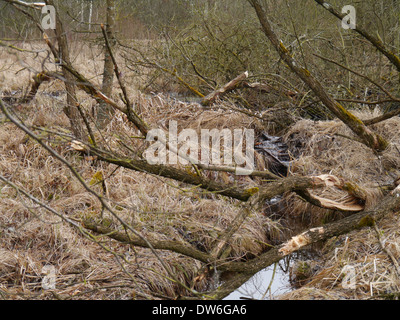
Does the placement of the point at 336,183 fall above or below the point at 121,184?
below

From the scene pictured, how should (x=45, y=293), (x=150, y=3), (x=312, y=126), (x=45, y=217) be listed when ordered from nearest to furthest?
(x=45, y=293) → (x=45, y=217) → (x=312, y=126) → (x=150, y=3)

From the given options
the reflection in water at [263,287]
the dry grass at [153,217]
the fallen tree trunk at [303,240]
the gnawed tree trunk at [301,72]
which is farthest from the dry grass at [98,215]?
the gnawed tree trunk at [301,72]

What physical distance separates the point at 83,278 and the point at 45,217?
86 centimetres

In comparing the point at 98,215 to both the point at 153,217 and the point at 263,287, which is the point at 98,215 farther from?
the point at 263,287

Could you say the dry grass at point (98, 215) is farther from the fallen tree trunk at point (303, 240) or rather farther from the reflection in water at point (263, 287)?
the reflection in water at point (263, 287)

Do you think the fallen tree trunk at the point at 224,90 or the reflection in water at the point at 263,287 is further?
the fallen tree trunk at the point at 224,90

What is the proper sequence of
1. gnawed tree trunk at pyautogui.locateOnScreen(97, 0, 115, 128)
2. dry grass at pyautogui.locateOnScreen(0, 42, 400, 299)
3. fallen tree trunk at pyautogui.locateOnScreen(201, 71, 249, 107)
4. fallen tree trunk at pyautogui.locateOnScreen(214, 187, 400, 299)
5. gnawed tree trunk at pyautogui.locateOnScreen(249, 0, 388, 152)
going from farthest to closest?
fallen tree trunk at pyautogui.locateOnScreen(201, 71, 249, 107) < gnawed tree trunk at pyautogui.locateOnScreen(97, 0, 115, 128) < gnawed tree trunk at pyautogui.locateOnScreen(249, 0, 388, 152) < dry grass at pyautogui.locateOnScreen(0, 42, 400, 299) < fallen tree trunk at pyautogui.locateOnScreen(214, 187, 400, 299)

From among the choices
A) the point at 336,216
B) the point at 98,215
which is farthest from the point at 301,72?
the point at 98,215

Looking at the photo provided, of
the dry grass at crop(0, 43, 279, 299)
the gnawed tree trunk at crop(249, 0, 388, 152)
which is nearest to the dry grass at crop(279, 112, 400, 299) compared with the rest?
the dry grass at crop(0, 43, 279, 299)

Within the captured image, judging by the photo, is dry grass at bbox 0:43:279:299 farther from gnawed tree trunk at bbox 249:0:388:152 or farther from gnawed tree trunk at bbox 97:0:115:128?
gnawed tree trunk at bbox 249:0:388:152

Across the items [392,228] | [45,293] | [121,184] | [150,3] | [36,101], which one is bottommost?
[45,293]

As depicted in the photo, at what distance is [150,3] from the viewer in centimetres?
1159
